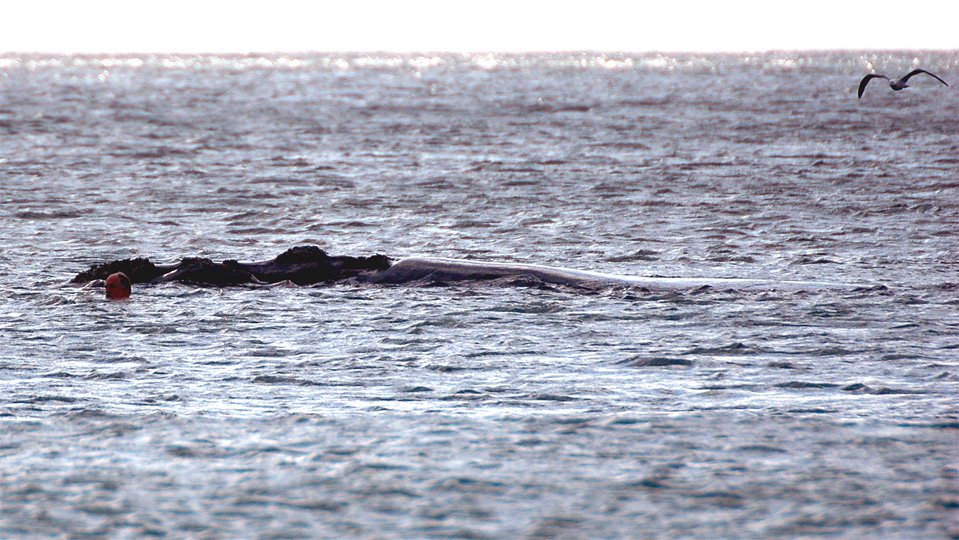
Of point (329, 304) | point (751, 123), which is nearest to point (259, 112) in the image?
point (751, 123)

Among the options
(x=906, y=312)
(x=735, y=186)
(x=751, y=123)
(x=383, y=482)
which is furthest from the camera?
(x=751, y=123)

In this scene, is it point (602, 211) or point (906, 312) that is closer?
point (906, 312)

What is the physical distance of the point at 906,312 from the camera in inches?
467

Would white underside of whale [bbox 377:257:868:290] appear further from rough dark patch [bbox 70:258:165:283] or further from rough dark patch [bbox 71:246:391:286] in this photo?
Result: rough dark patch [bbox 70:258:165:283]

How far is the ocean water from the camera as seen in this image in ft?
22.3

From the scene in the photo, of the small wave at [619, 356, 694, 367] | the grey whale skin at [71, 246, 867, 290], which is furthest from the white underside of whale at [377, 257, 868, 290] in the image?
the small wave at [619, 356, 694, 367]

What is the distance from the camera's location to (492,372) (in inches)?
378

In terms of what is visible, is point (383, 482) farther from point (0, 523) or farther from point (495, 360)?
point (495, 360)

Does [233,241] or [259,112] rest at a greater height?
[259,112]

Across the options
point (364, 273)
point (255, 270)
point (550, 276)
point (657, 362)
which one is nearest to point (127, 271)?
point (255, 270)

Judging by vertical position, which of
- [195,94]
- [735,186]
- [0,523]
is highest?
[195,94]

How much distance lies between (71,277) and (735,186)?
47.0ft

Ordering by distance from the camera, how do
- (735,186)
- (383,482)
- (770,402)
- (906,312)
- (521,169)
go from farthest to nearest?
(521,169) → (735,186) → (906,312) → (770,402) → (383,482)

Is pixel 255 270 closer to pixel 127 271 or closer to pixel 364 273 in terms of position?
pixel 364 273
